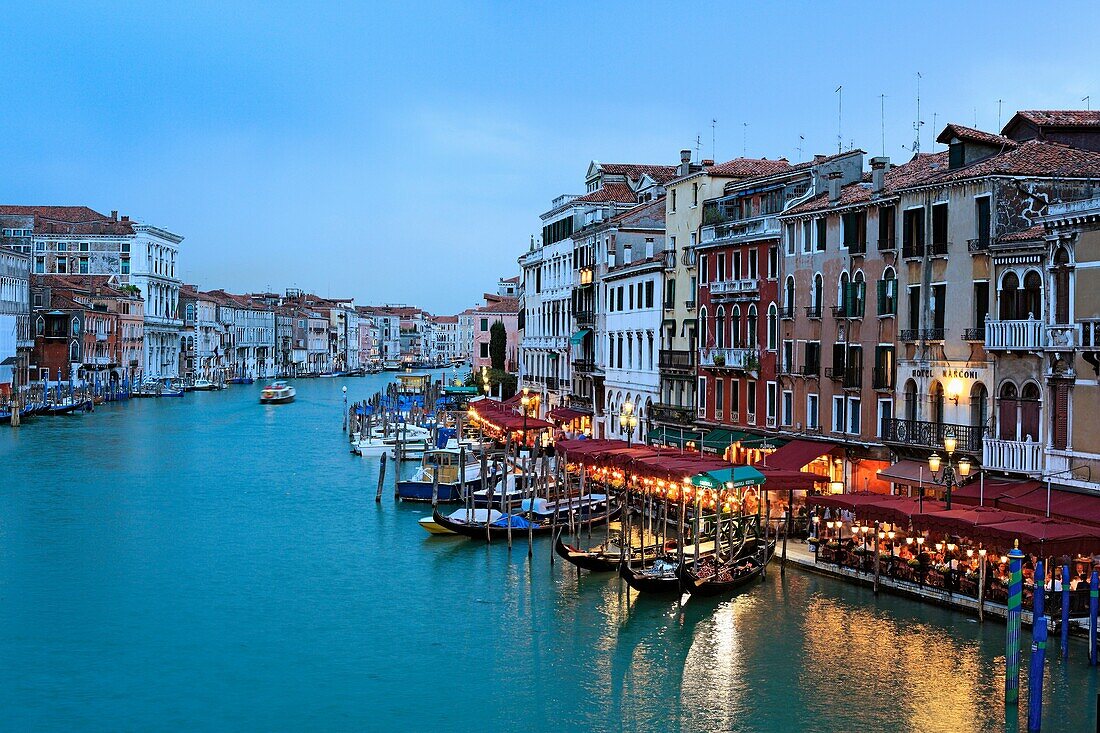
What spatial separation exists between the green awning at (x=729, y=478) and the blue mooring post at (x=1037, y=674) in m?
7.38

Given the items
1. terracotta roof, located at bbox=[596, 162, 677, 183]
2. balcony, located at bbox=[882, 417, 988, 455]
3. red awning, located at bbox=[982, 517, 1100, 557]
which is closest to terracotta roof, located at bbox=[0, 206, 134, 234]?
terracotta roof, located at bbox=[596, 162, 677, 183]

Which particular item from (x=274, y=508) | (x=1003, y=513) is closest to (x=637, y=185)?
(x=274, y=508)

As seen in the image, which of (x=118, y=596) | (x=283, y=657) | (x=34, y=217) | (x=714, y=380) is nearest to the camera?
(x=283, y=657)

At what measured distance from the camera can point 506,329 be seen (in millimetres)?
56781

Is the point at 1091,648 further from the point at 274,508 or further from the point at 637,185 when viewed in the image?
the point at 637,185

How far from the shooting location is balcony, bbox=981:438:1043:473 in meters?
17.0

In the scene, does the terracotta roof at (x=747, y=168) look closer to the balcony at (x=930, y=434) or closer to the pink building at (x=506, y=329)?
the balcony at (x=930, y=434)

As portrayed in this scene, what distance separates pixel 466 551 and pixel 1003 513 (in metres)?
9.55

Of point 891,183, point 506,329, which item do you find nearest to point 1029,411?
point 891,183

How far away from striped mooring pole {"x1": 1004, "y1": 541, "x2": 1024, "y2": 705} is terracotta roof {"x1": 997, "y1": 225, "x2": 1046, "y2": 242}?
20.9ft

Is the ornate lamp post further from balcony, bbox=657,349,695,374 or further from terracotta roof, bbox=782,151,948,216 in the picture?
balcony, bbox=657,349,695,374

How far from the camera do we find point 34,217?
77.9m

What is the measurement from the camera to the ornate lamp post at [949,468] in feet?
54.5

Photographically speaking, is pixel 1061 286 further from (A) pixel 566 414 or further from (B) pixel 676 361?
(A) pixel 566 414
